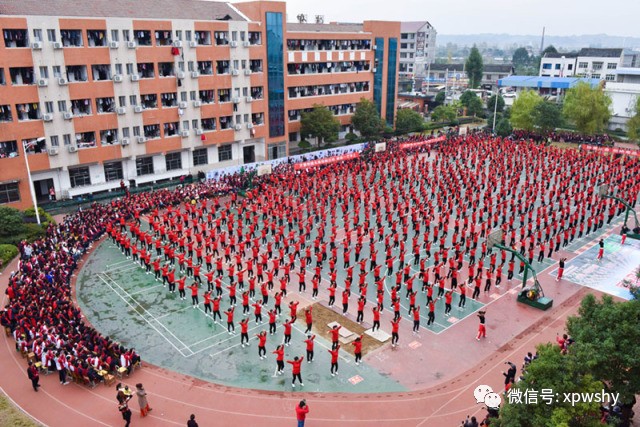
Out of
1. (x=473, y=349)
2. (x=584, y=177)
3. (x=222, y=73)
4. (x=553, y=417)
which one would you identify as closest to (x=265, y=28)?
(x=222, y=73)

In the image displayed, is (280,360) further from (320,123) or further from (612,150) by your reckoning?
(612,150)

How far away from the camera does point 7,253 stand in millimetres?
23516

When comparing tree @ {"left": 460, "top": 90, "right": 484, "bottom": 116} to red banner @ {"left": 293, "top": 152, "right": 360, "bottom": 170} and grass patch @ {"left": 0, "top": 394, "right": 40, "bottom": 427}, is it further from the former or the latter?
grass patch @ {"left": 0, "top": 394, "right": 40, "bottom": 427}

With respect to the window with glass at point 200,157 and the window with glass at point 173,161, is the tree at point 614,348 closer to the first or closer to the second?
the window with glass at point 173,161

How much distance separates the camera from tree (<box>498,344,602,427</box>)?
8.97m

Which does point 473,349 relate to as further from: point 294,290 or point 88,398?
point 88,398

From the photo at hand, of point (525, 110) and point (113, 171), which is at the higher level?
point (525, 110)

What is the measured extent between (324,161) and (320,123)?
534 cm

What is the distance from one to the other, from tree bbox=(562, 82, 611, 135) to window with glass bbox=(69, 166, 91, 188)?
43530 millimetres

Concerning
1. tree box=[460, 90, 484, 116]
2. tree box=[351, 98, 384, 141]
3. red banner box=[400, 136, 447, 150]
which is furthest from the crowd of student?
tree box=[460, 90, 484, 116]

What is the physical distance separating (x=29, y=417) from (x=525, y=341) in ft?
47.5

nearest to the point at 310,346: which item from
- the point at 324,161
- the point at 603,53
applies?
the point at 324,161

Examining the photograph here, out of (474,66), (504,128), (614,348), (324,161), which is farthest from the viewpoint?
(474,66)

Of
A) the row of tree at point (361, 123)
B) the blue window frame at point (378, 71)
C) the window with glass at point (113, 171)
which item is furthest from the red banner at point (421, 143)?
the window with glass at point (113, 171)
